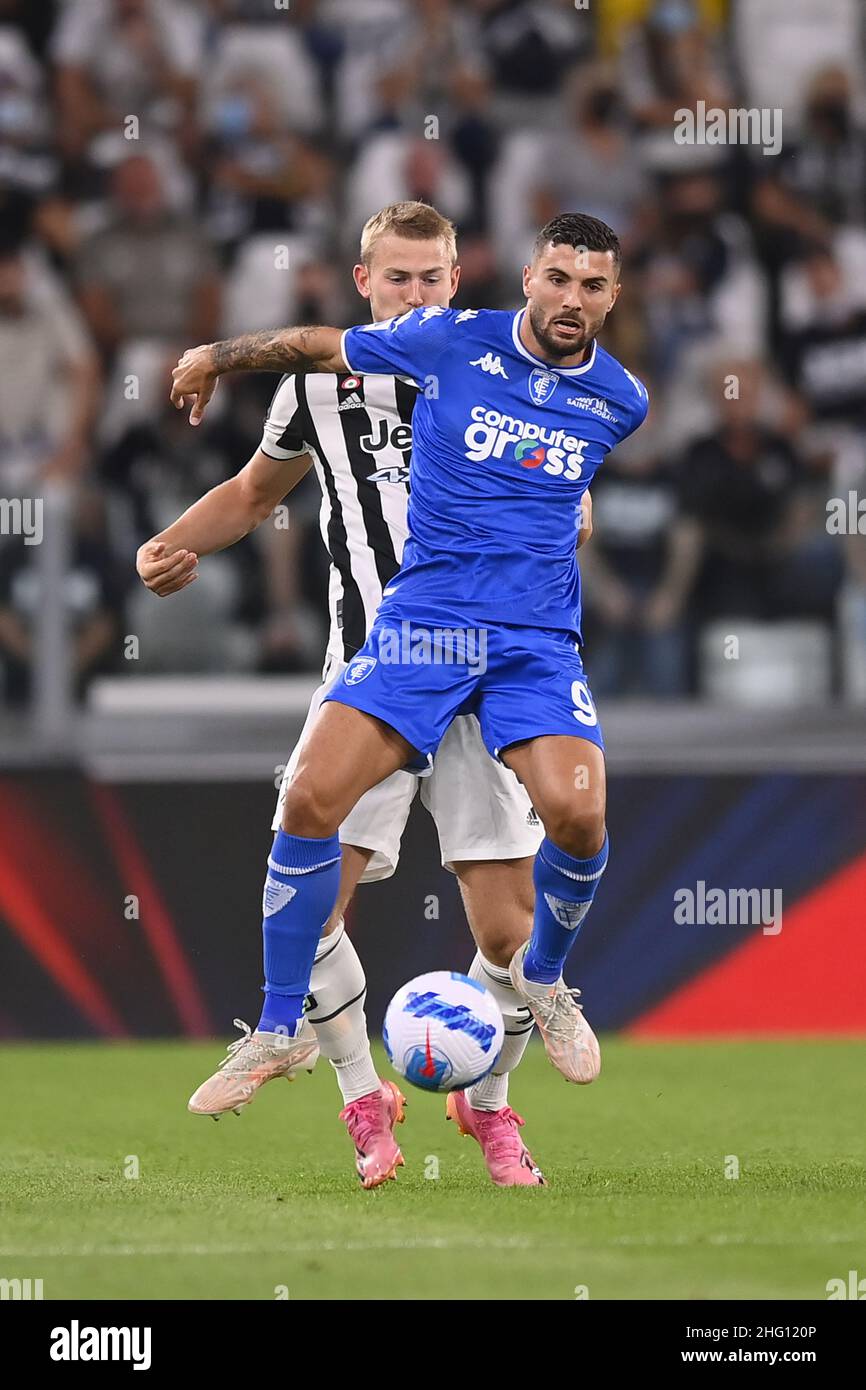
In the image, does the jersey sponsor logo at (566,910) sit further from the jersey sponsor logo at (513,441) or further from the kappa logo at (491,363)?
the kappa logo at (491,363)

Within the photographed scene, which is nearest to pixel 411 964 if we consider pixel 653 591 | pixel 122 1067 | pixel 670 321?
pixel 122 1067

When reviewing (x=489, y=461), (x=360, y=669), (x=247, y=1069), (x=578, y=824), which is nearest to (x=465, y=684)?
(x=360, y=669)

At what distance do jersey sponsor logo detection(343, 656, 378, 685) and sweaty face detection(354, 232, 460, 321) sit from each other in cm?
110

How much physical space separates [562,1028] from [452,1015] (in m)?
0.48

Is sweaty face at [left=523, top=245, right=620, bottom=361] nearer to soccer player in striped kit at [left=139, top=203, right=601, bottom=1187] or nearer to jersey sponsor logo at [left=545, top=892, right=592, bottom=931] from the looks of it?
soccer player in striped kit at [left=139, top=203, right=601, bottom=1187]

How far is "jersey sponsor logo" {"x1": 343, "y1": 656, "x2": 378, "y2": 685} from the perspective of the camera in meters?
5.48

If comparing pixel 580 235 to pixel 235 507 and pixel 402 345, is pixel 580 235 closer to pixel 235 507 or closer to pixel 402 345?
pixel 402 345

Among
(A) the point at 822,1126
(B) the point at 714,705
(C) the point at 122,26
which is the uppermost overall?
(C) the point at 122,26

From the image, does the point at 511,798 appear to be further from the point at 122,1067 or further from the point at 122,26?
the point at 122,26

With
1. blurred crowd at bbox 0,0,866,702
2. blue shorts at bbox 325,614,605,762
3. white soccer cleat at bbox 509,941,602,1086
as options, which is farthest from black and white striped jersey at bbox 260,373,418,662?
blurred crowd at bbox 0,0,866,702

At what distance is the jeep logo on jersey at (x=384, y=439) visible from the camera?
→ 19.7ft

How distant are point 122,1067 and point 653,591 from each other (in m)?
3.07

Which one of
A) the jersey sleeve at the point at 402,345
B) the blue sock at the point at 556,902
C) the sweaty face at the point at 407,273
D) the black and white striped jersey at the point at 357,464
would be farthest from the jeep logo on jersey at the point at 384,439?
the blue sock at the point at 556,902

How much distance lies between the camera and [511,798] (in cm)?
592
